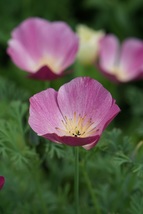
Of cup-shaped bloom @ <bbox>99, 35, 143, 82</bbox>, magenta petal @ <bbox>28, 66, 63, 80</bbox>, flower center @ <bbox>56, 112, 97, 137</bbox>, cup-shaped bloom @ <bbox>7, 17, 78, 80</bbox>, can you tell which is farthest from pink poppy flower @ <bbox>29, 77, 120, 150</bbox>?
cup-shaped bloom @ <bbox>99, 35, 143, 82</bbox>

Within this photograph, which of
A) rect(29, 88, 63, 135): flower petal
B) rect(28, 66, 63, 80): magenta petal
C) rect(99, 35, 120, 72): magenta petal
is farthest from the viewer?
rect(99, 35, 120, 72): magenta petal

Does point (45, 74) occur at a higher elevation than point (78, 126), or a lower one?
higher

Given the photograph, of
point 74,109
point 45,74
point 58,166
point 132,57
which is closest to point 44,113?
point 74,109

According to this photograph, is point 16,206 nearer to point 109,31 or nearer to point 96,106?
point 96,106

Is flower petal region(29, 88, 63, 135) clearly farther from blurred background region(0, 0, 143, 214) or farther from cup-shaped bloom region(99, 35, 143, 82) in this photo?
cup-shaped bloom region(99, 35, 143, 82)

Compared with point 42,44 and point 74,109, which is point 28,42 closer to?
point 42,44
